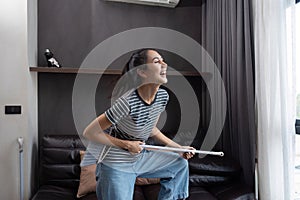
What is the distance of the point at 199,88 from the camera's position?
328 centimetres

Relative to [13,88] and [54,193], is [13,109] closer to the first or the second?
[13,88]

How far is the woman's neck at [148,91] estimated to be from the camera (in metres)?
1.49

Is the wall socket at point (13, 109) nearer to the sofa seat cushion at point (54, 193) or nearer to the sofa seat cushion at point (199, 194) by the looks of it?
the sofa seat cushion at point (54, 193)

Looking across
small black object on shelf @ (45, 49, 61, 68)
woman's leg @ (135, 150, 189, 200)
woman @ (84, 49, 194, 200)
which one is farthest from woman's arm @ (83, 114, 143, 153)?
small black object on shelf @ (45, 49, 61, 68)

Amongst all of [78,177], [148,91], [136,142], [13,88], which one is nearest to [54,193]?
[78,177]

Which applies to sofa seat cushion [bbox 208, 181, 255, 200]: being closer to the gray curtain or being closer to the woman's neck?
the gray curtain

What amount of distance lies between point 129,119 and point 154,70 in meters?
0.27

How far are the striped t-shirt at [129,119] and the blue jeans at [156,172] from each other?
4 centimetres

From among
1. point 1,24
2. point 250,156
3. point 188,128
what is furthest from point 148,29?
point 250,156

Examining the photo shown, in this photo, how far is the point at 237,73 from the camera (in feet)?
8.21

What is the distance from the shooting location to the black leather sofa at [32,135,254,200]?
7.32 feet

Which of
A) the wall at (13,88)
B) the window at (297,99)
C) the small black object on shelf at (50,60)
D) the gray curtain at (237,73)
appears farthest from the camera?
the small black object on shelf at (50,60)

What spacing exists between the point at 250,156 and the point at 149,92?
1283 millimetres

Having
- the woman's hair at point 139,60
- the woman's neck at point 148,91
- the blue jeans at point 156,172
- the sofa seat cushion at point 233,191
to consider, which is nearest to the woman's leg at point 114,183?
the blue jeans at point 156,172
